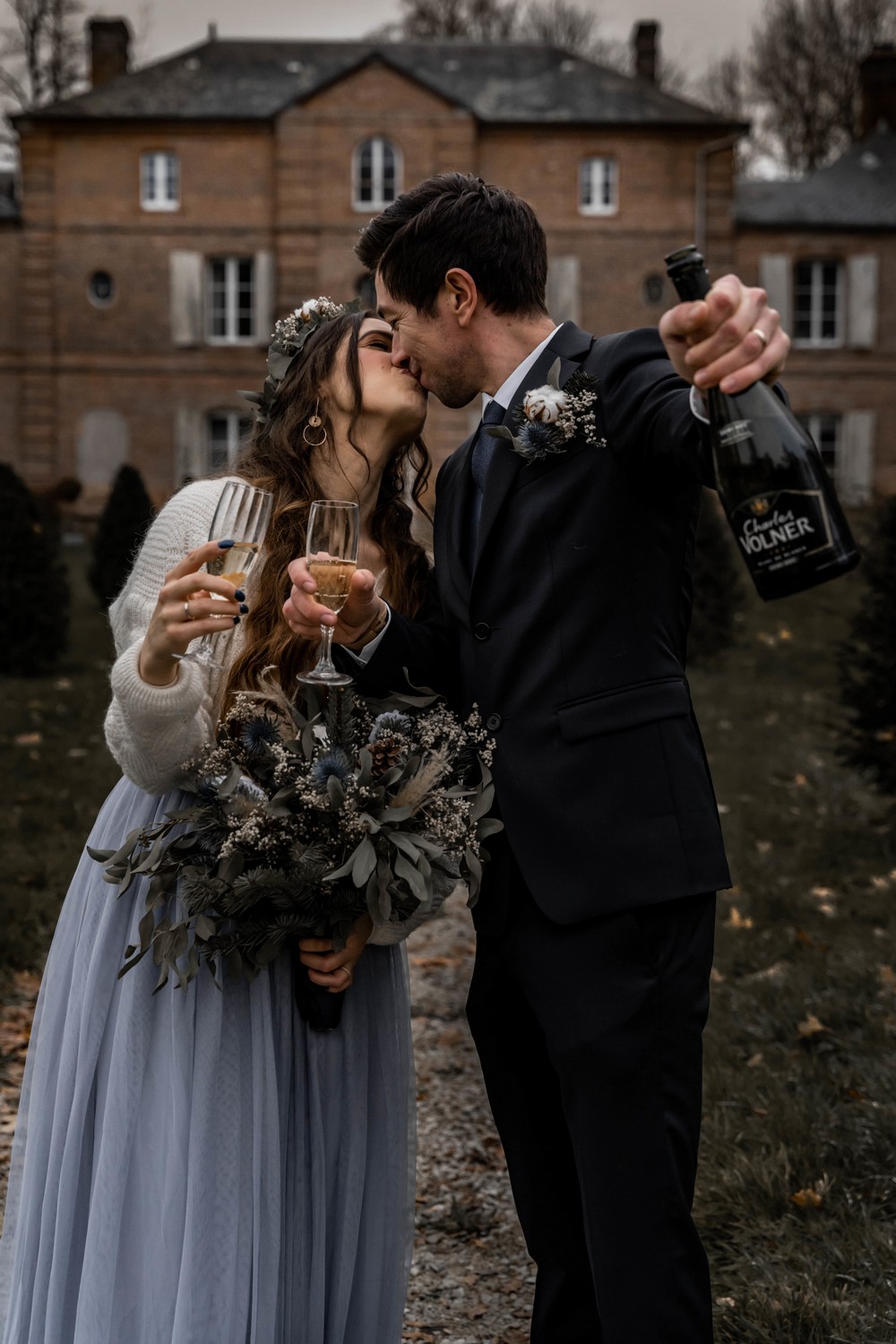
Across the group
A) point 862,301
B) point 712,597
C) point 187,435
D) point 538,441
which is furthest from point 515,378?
point 862,301

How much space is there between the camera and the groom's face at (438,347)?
2930mm

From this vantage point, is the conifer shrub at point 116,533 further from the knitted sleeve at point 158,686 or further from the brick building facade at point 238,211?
the knitted sleeve at point 158,686

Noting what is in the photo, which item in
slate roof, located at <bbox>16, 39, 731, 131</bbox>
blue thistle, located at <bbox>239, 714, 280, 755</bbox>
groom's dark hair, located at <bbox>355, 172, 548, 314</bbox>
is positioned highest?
slate roof, located at <bbox>16, 39, 731, 131</bbox>

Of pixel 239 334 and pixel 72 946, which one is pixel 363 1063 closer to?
pixel 72 946

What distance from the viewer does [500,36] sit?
119 ft

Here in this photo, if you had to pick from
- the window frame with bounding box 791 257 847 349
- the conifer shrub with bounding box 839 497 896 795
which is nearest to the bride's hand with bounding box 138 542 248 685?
the conifer shrub with bounding box 839 497 896 795

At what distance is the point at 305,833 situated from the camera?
2.63 m

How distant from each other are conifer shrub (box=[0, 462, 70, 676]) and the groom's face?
10.8 metres

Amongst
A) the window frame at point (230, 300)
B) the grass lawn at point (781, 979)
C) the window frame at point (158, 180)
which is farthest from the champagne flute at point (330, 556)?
the window frame at point (158, 180)

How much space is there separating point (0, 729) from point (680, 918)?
9.37 metres

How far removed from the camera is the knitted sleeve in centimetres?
268

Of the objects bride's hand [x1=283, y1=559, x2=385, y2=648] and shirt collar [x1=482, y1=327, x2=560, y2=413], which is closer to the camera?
bride's hand [x1=283, y1=559, x2=385, y2=648]

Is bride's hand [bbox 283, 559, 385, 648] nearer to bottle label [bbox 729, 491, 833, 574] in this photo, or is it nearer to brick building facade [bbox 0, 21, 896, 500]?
bottle label [bbox 729, 491, 833, 574]

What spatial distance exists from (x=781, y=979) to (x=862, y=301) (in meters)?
27.3
